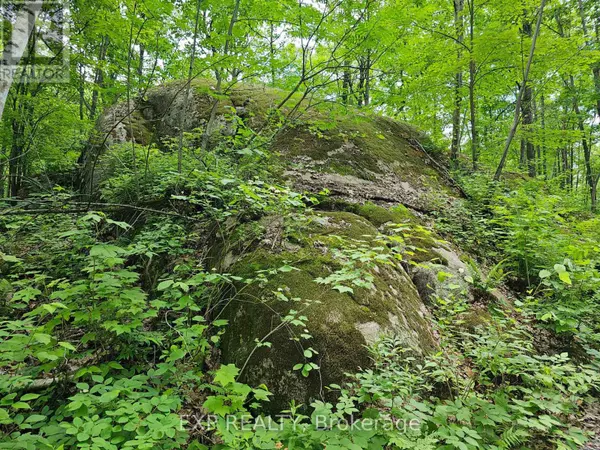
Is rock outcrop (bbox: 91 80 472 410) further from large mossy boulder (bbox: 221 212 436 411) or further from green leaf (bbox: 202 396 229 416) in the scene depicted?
green leaf (bbox: 202 396 229 416)

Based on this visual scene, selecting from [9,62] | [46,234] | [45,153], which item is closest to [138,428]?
[9,62]

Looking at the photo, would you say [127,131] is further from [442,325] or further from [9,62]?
[442,325]

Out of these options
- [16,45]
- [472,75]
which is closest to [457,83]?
[472,75]

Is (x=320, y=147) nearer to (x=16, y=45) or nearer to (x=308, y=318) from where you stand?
(x=308, y=318)

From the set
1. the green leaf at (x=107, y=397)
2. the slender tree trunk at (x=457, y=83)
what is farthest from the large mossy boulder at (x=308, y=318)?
the slender tree trunk at (x=457, y=83)

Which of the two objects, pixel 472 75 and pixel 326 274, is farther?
pixel 472 75

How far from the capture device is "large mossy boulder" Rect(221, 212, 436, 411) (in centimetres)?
252

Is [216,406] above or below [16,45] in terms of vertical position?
below

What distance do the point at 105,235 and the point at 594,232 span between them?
8507 millimetres

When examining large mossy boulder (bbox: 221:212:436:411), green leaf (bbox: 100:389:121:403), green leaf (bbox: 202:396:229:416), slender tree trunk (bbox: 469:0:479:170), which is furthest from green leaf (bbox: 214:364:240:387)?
slender tree trunk (bbox: 469:0:479:170)

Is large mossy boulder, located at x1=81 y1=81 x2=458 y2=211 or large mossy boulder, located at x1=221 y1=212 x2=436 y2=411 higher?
large mossy boulder, located at x1=81 y1=81 x2=458 y2=211

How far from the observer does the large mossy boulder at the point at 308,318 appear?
2.52m

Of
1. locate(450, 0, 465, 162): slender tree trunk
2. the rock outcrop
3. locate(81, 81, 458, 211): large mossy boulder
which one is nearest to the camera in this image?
the rock outcrop

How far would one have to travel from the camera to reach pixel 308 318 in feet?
9.09
